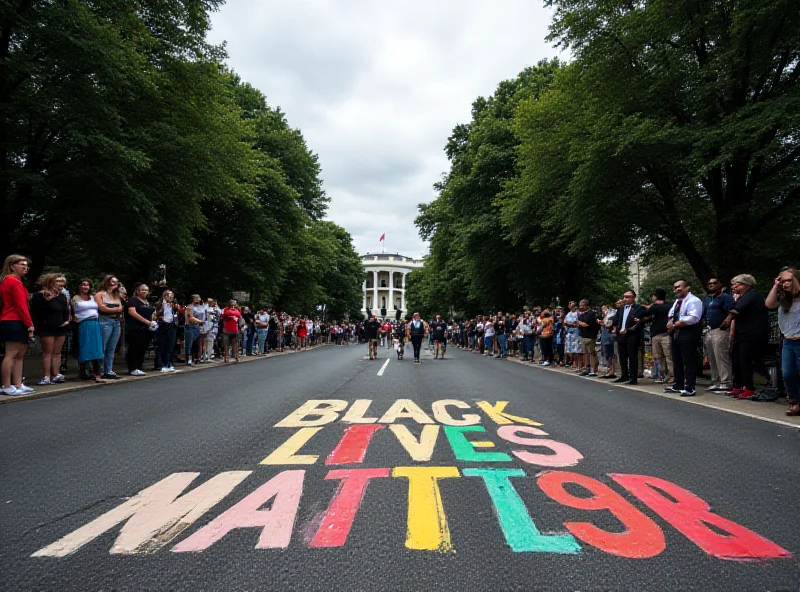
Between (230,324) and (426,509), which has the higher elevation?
(230,324)

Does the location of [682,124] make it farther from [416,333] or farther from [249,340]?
[249,340]

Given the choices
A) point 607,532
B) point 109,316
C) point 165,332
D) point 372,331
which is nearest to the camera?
point 607,532

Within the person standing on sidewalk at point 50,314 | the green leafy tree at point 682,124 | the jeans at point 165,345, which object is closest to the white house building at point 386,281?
the green leafy tree at point 682,124

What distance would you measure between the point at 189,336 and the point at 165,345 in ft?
6.93

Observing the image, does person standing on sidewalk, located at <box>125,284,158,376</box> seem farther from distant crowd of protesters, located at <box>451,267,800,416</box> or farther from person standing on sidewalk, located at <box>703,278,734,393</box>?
person standing on sidewalk, located at <box>703,278,734,393</box>

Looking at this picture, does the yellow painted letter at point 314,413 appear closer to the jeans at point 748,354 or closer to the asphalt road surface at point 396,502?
the asphalt road surface at point 396,502

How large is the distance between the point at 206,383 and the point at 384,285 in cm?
13028

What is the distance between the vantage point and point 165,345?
13930 mm

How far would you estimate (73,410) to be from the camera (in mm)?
7219

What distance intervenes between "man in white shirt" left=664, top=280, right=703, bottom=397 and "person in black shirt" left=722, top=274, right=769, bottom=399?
0.63 meters

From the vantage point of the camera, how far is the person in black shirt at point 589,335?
13.8 metres

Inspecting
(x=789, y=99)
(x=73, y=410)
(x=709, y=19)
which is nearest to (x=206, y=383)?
(x=73, y=410)

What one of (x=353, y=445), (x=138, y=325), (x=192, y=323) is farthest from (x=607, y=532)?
(x=192, y=323)

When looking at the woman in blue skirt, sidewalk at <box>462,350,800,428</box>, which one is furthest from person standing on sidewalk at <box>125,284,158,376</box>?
sidewalk at <box>462,350,800,428</box>
